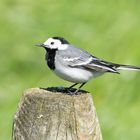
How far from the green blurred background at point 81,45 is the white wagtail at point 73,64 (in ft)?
4.21

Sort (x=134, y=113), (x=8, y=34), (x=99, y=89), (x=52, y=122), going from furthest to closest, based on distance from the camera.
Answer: (x=8, y=34), (x=99, y=89), (x=134, y=113), (x=52, y=122)

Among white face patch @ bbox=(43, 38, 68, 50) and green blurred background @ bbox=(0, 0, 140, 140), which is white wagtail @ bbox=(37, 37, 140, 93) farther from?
green blurred background @ bbox=(0, 0, 140, 140)

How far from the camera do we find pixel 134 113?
6234 millimetres

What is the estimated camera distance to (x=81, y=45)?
7.54 meters

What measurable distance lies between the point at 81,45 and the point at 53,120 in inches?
170

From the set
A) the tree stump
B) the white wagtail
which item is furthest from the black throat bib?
the tree stump

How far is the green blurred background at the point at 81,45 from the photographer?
631cm

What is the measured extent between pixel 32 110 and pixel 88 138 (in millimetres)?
286

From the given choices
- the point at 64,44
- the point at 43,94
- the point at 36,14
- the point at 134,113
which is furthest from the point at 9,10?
the point at 43,94

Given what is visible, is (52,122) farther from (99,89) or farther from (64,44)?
(99,89)

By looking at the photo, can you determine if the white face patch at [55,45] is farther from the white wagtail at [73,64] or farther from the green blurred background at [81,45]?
the green blurred background at [81,45]

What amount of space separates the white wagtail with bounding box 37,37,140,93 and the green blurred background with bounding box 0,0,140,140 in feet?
4.21

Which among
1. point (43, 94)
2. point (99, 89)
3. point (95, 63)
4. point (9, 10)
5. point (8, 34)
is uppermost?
point (9, 10)

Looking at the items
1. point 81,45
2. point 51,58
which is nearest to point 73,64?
point 51,58
